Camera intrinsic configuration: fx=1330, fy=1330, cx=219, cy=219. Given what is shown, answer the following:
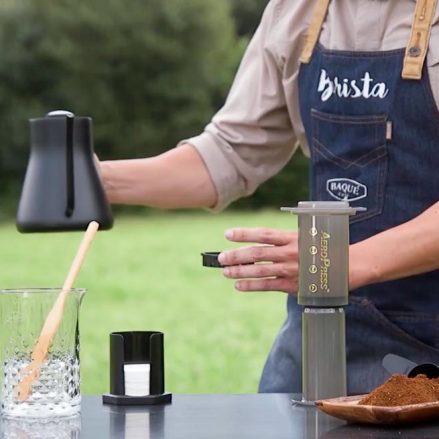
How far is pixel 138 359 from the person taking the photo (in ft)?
5.81

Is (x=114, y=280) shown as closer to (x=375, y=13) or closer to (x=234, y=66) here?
(x=234, y=66)

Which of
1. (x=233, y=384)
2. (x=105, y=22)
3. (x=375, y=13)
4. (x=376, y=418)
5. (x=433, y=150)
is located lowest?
(x=233, y=384)

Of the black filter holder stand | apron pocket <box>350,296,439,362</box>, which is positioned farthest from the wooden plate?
apron pocket <box>350,296,439,362</box>

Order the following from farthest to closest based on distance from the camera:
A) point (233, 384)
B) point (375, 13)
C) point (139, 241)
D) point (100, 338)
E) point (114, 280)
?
point (139, 241)
point (114, 280)
point (100, 338)
point (233, 384)
point (375, 13)

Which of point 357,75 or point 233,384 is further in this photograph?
point 233,384

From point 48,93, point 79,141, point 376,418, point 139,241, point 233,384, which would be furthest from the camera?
point 48,93

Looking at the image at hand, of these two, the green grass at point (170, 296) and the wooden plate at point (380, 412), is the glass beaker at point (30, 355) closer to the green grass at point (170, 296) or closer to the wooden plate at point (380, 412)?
the wooden plate at point (380, 412)

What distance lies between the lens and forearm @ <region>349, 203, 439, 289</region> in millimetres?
1926

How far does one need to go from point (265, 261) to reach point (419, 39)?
1.62ft

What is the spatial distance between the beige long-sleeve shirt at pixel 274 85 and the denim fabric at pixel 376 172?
41 millimetres

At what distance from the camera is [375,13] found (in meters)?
2.18

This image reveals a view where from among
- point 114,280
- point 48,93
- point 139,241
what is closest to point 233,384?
point 114,280

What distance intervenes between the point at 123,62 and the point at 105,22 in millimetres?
543

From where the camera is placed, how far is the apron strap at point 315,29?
2.24 meters
